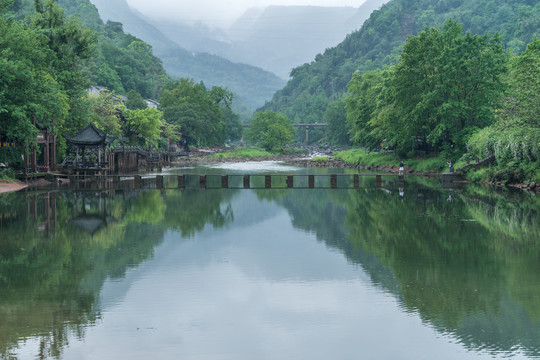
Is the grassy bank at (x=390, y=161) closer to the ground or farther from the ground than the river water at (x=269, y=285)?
farther from the ground

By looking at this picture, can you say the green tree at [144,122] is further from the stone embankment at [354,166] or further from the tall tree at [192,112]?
the tall tree at [192,112]

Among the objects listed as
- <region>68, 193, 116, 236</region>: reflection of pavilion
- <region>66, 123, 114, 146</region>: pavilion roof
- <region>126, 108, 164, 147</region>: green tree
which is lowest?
<region>68, 193, 116, 236</region>: reflection of pavilion

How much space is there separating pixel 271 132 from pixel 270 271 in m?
139

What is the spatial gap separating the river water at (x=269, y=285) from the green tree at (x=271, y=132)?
123m

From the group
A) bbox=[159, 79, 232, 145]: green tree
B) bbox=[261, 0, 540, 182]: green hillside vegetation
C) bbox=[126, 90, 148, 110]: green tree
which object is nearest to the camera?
bbox=[261, 0, 540, 182]: green hillside vegetation

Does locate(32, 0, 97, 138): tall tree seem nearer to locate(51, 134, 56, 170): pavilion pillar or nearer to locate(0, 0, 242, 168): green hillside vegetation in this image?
locate(0, 0, 242, 168): green hillside vegetation

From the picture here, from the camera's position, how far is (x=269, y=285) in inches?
731

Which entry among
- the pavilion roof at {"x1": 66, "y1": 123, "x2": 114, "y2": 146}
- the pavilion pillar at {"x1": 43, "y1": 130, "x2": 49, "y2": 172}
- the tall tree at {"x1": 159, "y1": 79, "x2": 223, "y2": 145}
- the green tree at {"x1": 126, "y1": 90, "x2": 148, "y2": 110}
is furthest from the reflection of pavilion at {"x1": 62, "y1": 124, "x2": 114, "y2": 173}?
the tall tree at {"x1": 159, "y1": 79, "x2": 223, "y2": 145}

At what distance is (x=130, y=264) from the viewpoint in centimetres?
2141

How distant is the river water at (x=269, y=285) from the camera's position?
13375 mm

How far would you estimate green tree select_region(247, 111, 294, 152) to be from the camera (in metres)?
158

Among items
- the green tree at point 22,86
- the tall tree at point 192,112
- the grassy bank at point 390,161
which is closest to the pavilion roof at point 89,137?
the green tree at point 22,86

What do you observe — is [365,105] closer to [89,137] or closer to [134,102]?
[134,102]

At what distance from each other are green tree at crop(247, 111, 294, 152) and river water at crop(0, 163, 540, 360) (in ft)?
402
